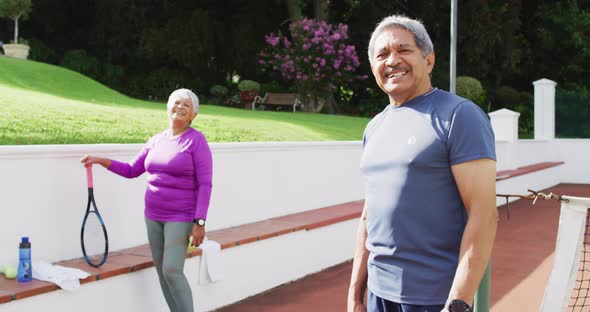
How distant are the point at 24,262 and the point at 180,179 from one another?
3.61ft

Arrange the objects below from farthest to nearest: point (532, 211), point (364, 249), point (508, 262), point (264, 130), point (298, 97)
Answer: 1. point (298, 97)
2. point (532, 211)
3. point (264, 130)
4. point (508, 262)
5. point (364, 249)

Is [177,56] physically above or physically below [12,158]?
above

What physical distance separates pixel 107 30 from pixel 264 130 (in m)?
14.3

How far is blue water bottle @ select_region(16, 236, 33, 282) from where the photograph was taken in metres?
4.14

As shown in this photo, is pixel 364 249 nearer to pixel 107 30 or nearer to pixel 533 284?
pixel 533 284

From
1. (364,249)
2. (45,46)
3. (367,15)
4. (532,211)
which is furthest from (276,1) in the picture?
(364,249)

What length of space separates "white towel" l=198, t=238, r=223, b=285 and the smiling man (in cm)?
320

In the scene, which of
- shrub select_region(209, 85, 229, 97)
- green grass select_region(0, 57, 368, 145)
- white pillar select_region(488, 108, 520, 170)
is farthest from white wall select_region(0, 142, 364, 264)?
shrub select_region(209, 85, 229, 97)

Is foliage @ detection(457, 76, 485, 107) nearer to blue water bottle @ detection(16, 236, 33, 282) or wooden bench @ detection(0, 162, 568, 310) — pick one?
wooden bench @ detection(0, 162, 568, 310)

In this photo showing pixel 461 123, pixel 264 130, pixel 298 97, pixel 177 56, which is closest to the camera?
pixel 461 123

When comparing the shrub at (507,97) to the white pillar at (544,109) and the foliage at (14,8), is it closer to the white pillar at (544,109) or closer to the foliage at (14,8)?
the white pillar at (544,109)

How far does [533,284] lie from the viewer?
6773 mm

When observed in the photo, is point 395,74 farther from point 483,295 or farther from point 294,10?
point 294,10

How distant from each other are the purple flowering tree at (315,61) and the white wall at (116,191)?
370 inches
